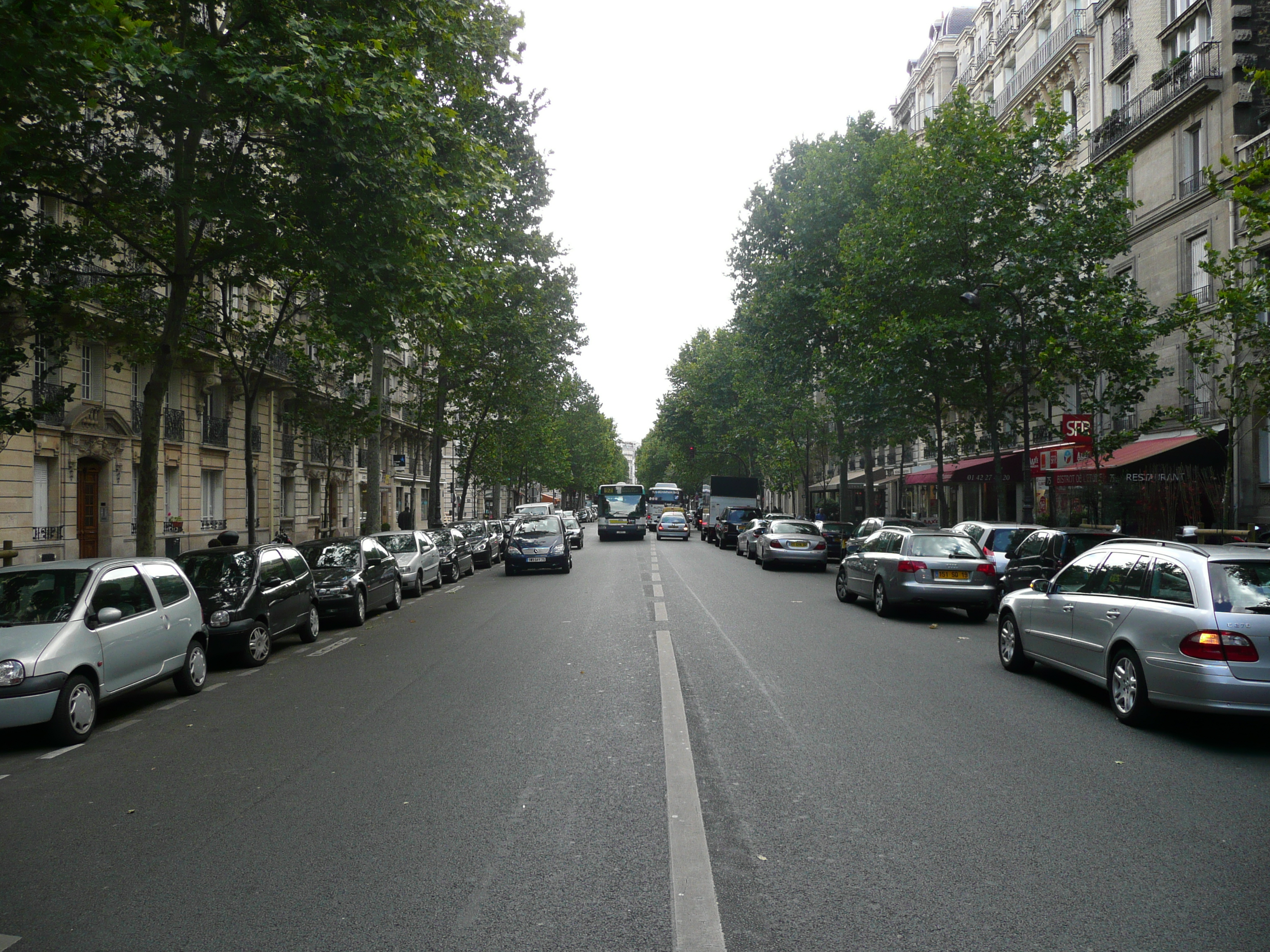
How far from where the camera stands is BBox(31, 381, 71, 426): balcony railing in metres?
14.4

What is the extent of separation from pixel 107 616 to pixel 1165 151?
98.5ft

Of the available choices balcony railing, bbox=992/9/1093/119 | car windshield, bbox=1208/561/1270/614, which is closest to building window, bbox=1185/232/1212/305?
balcony railing, bbox=992/9/1093/119

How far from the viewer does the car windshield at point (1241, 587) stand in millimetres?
7203

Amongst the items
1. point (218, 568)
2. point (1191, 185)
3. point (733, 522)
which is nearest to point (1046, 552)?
point (218, 568)

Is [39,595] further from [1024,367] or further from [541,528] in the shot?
[1024,367]

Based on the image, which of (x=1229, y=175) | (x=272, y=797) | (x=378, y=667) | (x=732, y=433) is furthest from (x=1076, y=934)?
(x=732, y=433)

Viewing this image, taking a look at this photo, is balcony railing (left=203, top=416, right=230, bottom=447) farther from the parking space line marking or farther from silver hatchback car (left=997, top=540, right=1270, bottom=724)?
silver hatchback car (left=997, top=540, right=1270, bottom=724)

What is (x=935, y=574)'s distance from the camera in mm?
15109

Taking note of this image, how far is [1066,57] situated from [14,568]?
36013mm

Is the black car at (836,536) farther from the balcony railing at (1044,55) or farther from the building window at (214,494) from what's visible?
the building window at (214,494)

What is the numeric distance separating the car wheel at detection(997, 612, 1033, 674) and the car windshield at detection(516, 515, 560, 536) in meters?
17.9

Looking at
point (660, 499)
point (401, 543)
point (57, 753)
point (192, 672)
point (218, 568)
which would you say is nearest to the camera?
point (57, 753)

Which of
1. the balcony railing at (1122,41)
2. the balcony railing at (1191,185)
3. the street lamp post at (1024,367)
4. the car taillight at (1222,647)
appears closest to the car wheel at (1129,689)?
the car taillight at (1222,647)

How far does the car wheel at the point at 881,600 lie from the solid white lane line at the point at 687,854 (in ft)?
27.9
